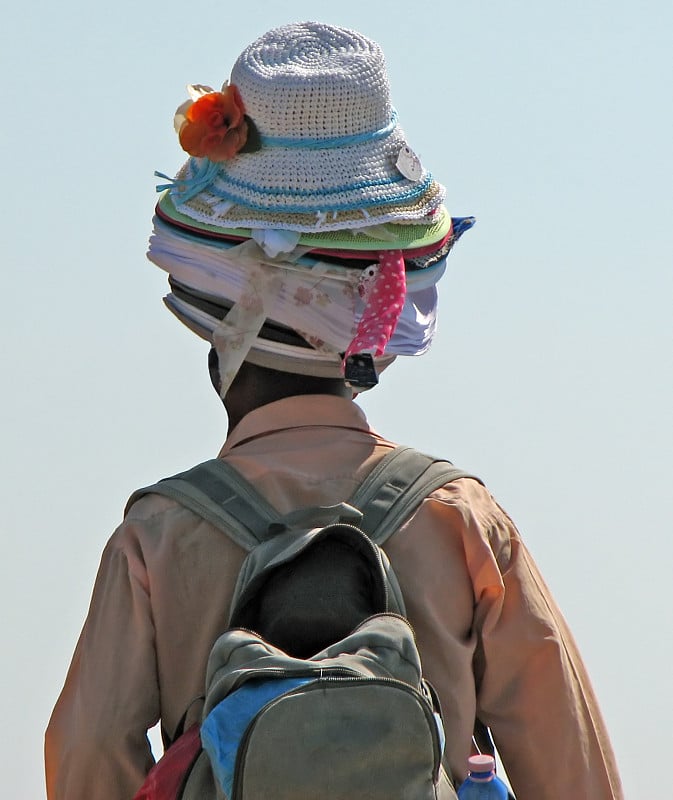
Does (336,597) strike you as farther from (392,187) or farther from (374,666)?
(392,187)

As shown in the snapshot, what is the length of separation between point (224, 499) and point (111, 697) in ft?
1.63

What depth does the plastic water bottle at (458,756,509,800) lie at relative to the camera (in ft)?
17.5

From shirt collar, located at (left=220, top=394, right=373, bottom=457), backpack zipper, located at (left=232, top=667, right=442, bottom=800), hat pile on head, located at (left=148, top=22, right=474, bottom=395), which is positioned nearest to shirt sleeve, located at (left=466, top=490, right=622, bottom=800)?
shirt collar, located at (left=220, top=394, right=373, bottom=457)

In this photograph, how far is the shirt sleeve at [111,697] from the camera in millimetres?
5098

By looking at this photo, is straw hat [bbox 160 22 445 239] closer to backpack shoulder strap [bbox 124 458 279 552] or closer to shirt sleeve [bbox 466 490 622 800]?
backpack shoulder strap [bbox 124 458 279 552]

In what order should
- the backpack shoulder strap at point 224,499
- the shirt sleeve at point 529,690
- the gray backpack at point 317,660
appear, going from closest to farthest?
the gray backpack at point 317,660 < the backpack shoulder strap at point 224,499 < the shirt sleeve at point 529,690

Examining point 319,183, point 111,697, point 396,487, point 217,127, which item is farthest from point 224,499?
point 217,127

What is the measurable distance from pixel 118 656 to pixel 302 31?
60.4 inches

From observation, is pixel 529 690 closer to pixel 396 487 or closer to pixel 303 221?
pixel 396 487

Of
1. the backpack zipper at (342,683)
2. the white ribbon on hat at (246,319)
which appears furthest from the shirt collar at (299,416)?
the backpack zipper at (342,683)

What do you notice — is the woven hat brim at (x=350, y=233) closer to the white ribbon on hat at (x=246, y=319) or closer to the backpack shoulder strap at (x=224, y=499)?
the white ribbon on hat at (x=246, y=319)

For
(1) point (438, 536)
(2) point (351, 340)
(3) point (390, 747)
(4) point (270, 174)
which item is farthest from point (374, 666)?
(4) point (270, 174)

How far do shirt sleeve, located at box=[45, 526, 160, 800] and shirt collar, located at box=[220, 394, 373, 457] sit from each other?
1.22 feet

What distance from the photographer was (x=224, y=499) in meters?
5.14
